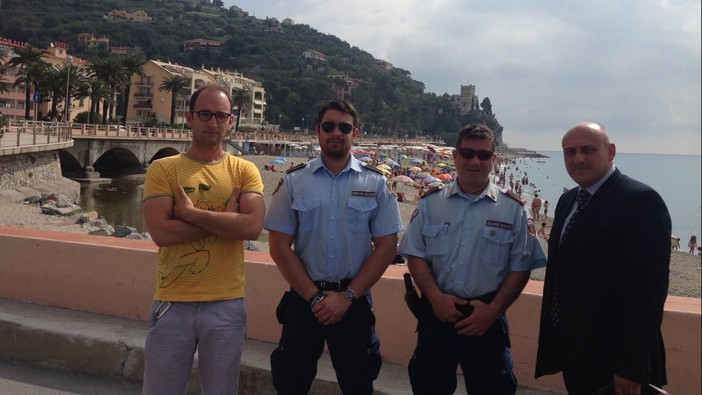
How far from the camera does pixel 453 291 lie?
255 cm

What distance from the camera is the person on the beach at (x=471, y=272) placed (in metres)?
2.48

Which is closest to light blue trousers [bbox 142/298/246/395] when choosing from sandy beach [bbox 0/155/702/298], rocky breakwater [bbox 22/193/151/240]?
sandy beach [bbox 0/155/702/298]

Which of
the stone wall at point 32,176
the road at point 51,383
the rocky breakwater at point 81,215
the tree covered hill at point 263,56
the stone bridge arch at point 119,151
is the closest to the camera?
the road at point 51,383

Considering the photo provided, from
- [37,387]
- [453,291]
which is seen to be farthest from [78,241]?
[453,291]

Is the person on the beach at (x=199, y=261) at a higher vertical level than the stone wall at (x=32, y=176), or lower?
higher

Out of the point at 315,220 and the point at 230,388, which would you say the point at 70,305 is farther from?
the point at 315,220

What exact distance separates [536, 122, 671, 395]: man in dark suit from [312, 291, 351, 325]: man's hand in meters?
0.83

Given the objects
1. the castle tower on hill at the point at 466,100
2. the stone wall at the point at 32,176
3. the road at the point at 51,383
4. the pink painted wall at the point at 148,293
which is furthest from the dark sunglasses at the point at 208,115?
the castle tower on hill at the point at 466,100

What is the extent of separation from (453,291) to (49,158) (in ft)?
103

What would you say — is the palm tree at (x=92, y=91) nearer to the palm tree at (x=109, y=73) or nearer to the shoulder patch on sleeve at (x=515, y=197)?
the palm tree at (x=109, y=73)

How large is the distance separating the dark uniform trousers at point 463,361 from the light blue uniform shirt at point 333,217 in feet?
1.47

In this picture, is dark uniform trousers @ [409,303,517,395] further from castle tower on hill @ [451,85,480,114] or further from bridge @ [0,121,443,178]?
castle tower on hill @ [451,85,480,114]

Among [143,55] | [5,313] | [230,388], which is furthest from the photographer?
[143,55]

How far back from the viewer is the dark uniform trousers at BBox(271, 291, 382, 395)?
8.29 feet
